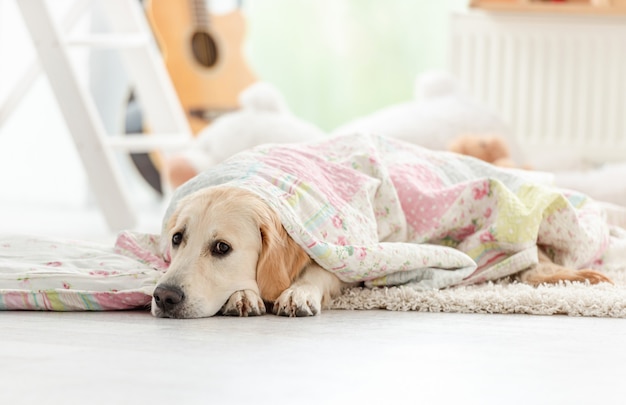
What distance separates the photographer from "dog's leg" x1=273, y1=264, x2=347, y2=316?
1692mm

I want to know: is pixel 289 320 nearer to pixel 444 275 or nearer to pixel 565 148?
pixel 444 275

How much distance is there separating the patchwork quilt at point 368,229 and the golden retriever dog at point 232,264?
0.04 meters

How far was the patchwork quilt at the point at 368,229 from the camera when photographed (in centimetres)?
178

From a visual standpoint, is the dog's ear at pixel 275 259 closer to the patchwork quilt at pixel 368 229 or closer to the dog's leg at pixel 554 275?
the patchwork quilt at pixel 368 229

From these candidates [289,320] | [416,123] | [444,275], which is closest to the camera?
[289,320]

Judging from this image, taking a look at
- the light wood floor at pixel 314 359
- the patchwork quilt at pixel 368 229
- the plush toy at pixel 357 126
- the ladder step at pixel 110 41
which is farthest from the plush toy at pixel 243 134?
the light wood floor at pixel 314 359

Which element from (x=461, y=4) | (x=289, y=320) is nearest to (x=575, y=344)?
(x=289, y=320)

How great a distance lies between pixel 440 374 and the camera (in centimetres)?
126

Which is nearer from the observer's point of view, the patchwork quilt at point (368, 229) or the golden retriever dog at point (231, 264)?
the golden retriever dog at point (231, 264)

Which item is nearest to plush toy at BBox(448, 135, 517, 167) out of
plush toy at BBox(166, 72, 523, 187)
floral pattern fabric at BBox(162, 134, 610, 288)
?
plush toy at BBox(166, 72, 523, 187)

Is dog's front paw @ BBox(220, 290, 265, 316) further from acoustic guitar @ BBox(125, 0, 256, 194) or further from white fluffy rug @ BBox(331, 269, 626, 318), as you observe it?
acoustic guitar @ BBox(125, 0, 256, 194)

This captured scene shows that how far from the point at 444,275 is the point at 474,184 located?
0.24 meters

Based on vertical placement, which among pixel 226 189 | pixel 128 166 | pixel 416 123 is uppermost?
pixel 226 189

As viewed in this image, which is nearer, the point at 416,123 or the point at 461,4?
the point at 416,123
